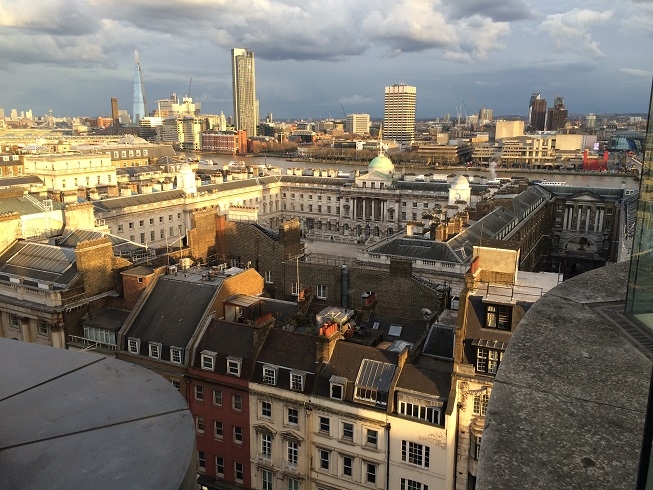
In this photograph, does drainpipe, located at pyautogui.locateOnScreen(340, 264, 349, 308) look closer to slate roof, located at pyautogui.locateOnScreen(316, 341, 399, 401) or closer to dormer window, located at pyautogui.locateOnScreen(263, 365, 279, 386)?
slate roof, located at pyautogui.locateOnScreen(316, 341, 399, 401)

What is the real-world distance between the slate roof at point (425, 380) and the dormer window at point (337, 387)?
199cm

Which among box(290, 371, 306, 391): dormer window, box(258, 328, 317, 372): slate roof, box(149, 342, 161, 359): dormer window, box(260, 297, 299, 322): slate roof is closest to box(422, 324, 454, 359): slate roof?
box(258, 328, 317, 372): slate roof

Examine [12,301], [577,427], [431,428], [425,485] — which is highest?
[577,427]

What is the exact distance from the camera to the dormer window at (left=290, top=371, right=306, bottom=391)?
21.5 meters

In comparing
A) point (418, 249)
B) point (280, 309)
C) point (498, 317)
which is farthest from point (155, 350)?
point (418, 249)

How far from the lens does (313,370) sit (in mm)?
21641

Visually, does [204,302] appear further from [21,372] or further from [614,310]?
[614,310]

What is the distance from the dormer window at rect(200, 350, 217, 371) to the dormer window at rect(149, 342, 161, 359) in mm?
2441

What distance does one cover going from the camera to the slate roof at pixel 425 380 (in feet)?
65.5

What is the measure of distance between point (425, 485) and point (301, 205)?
69994 mm

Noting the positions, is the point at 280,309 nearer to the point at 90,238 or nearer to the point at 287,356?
the point at 287,356

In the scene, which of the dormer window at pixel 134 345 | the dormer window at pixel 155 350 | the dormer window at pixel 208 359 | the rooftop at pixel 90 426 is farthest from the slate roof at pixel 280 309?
the rooftop at pixel 90 426

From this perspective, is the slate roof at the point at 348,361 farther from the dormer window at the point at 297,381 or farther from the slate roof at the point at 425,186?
the slate roof at the point at 425,186

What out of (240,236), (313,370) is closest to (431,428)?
(313,370)
